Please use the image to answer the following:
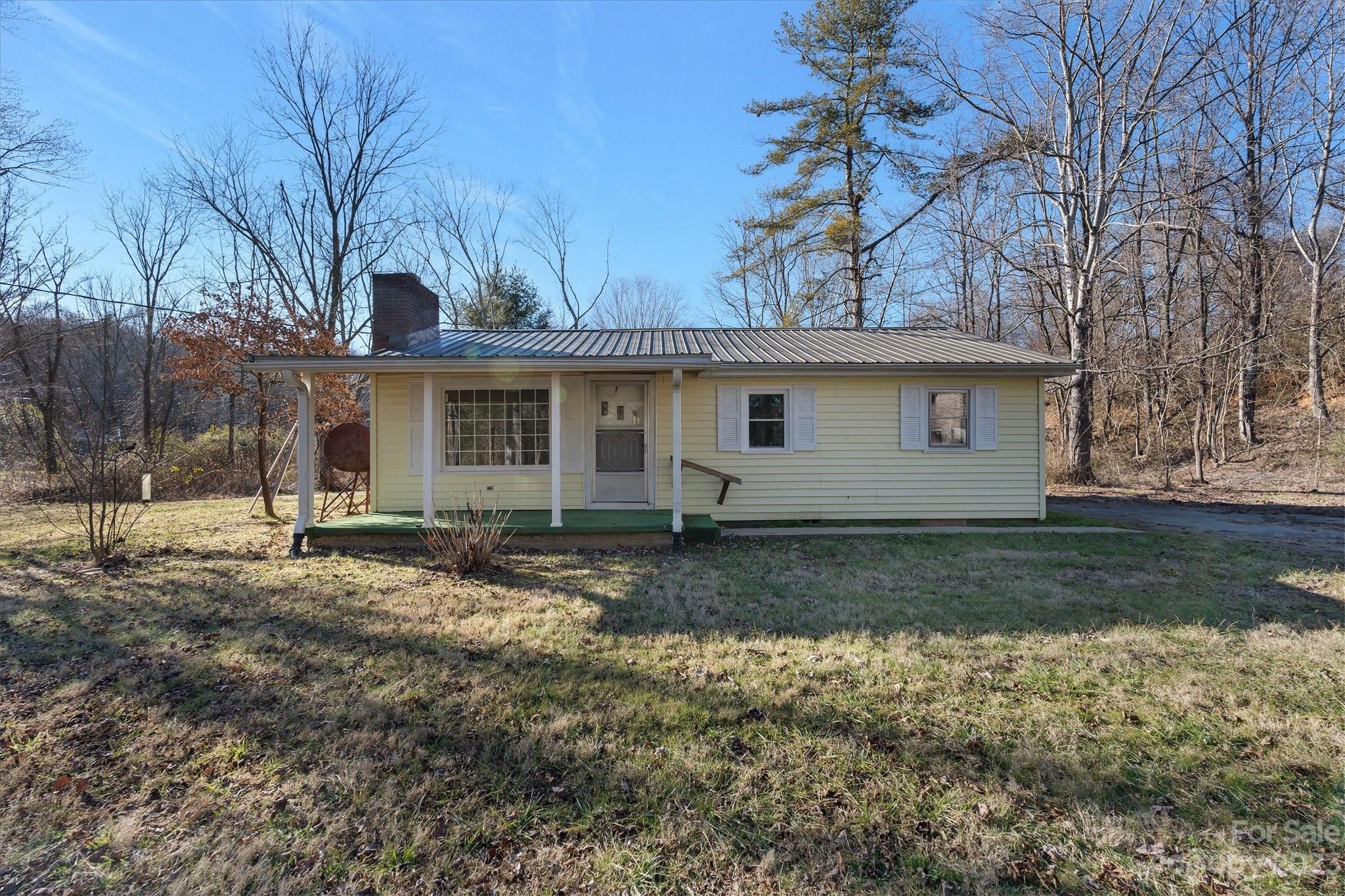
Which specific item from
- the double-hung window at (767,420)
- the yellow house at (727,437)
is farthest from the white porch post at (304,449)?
the double-hung window at (767,420)

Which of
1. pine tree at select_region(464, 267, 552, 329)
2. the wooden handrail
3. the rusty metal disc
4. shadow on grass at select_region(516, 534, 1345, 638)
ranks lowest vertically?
shadow on grass at select_region(516, 534, 1345, 638)

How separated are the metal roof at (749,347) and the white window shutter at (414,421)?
0.55 m

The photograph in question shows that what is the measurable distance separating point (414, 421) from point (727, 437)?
4.75 metres

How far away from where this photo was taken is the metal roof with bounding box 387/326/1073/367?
8578 mm

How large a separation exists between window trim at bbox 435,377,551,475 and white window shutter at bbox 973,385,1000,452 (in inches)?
263

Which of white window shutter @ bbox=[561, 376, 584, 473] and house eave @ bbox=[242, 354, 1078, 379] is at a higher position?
house eave @ bbox=[242, 354, 1078, 379]

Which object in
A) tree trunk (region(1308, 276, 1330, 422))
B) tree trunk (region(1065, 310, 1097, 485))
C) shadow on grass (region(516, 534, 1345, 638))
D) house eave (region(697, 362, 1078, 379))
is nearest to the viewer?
shadow on grass (region(516, 534, 1345, 638))

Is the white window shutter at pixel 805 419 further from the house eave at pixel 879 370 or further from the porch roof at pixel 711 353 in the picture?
the porch roof at pixel 711 353

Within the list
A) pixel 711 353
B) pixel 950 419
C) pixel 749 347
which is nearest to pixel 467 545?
pixel 711 353

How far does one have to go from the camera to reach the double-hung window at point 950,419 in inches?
365

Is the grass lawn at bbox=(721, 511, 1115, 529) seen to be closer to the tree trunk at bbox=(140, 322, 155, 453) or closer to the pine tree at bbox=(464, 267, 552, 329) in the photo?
the pine tree at bbox=(464, 267, 552, 329)

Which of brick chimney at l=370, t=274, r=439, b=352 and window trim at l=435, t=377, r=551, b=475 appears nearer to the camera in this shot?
window trim at l=435, t=377, r=551, b=475

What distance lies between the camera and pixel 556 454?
25.9ft

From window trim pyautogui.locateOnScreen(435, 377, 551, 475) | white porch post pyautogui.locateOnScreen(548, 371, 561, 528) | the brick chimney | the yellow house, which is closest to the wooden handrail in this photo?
the yellow house
